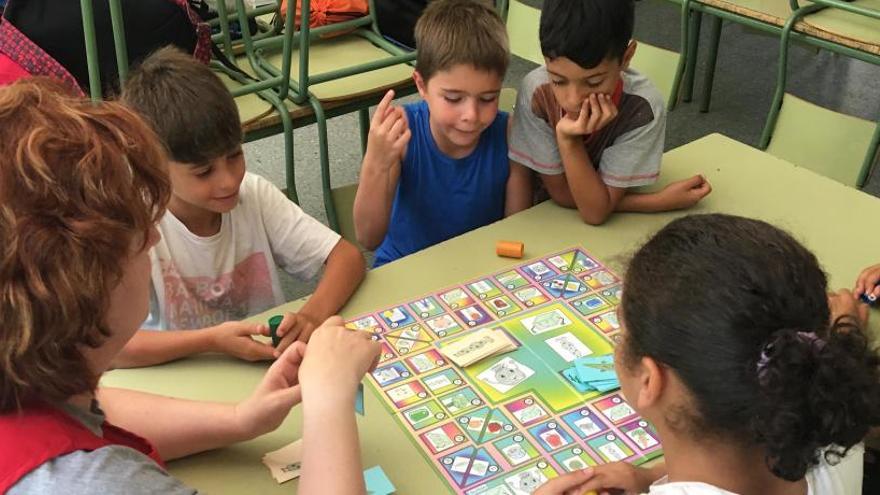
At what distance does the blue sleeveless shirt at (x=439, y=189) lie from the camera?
1773mm

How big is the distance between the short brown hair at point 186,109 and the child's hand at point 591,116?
24.9 inches

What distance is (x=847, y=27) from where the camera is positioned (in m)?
2.92

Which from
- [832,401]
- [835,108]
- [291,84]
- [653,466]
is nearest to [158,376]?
[653,466]

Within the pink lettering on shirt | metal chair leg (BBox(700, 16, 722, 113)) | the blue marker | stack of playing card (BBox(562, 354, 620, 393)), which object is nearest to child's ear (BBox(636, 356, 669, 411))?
stack of playing card (BBox(562, 354, 620, 393))

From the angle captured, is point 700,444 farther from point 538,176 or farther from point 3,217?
point 538,176

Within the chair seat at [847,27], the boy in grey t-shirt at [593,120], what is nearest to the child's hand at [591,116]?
the boy in grey t-shirt at [593,120]

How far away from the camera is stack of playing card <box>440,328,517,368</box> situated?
4.06 feet

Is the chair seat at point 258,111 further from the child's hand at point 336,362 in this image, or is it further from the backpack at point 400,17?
the child's hand at point 336,362

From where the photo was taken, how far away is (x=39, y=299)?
0.66 metres

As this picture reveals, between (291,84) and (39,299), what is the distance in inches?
70.6

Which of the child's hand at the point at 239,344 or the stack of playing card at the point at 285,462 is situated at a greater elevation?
the child's hand at the point at 239,344

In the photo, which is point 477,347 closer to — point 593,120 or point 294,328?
point 294,328

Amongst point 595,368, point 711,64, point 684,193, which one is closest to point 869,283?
point 684,193

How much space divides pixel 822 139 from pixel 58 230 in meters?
1.90
